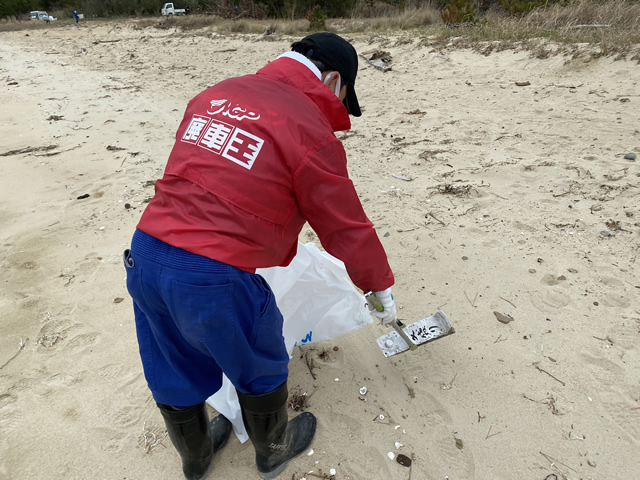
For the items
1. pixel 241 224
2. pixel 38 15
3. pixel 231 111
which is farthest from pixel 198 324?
pixel 38 15

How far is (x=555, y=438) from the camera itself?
1.62 metres

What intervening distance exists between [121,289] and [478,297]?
2162 millimetres

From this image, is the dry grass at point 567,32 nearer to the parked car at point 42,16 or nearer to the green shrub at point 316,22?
the green shrub at point 316,22

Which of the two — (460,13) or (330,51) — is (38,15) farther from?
(330,51)

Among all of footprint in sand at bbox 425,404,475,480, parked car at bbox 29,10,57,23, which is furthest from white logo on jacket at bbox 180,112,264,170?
parked car at bbox 29,10,57,23

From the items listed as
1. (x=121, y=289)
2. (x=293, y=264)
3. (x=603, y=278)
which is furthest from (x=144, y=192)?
(x=603, y=278)

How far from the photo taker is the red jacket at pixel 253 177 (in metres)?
1.06

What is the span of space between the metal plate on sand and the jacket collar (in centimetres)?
111

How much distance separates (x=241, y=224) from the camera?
1081 millimetres

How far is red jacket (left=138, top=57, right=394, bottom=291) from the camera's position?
106cm

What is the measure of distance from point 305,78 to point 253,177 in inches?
15.0

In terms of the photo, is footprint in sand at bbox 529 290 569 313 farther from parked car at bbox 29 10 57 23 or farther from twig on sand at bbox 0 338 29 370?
parked car at bbox 29 10 57 23

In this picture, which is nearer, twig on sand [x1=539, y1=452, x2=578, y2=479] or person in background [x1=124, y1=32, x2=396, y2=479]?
person in background [x1=124, y1=32, x2=396, y2=479]

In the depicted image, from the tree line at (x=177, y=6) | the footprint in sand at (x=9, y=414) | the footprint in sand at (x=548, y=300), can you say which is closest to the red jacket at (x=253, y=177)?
the footprint in sand at (x=9, y=414)
